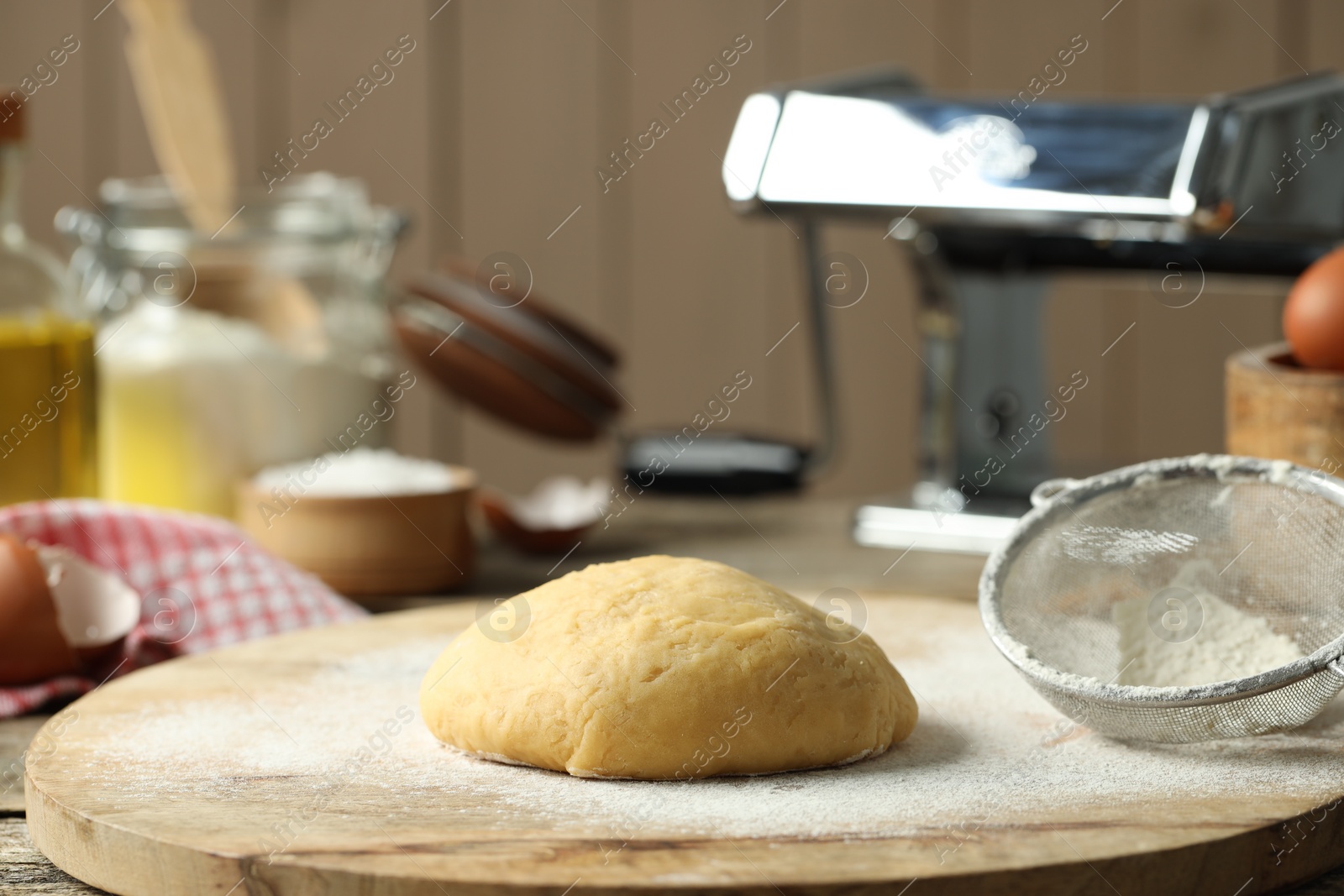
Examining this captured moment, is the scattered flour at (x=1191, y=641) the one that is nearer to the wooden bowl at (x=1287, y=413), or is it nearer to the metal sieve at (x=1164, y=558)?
the metal sieve at (x=1164, y=558)

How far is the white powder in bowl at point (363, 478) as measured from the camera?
143cm

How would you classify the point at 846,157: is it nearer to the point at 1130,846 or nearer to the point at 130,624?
the point at 130,624

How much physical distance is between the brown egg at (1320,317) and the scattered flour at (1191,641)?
0.61 ft

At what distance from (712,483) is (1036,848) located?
1323mm

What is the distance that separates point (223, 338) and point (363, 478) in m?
0.25

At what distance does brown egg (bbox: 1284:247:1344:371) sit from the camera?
3.29 ft

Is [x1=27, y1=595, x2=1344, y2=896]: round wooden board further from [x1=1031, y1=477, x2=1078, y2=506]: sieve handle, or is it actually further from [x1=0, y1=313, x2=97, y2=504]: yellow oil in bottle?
[x1=0, y1=313, x2=97, y2=504]: yellow oil in bottle

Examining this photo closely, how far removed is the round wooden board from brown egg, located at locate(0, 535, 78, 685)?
12 centimetres

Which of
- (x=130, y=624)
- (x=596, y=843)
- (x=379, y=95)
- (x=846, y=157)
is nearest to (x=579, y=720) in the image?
(x=596, y=843)

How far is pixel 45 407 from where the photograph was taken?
4.25 ft

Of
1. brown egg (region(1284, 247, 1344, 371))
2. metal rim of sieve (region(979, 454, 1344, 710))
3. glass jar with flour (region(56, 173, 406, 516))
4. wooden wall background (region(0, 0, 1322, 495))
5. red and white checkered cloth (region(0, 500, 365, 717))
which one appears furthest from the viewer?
wooden wall background (region(0, 0, 1322, 495))

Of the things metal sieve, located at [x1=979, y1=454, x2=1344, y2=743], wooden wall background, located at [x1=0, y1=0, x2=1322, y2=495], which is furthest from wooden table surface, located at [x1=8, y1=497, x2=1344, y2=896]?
wooden wall background, located at [x1=0, y1=0, x2=1322, y2=495]

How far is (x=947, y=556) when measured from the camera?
156 centimetres

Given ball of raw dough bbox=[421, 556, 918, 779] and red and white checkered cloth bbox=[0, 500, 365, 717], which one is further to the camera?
red and white checkered cloth bbox=[0, 500, 365, 717]
